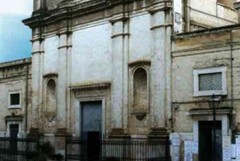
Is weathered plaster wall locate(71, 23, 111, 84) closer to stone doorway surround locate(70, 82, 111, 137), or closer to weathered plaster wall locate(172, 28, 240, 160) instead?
stone doorway surround locate(70, 82, 111, 137)

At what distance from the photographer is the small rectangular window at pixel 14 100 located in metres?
31.5

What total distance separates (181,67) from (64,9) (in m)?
9.16

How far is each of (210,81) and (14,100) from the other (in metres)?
15.8

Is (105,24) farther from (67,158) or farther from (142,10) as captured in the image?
(67,158)

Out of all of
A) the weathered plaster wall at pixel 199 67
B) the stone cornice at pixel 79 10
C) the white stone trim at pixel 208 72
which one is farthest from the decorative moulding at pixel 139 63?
the white stone trim at pixel 208 72

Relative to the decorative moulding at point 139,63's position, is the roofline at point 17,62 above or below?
above

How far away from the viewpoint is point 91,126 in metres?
26.2

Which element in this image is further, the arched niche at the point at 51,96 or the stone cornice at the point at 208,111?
the arched niche at the point at 51,96

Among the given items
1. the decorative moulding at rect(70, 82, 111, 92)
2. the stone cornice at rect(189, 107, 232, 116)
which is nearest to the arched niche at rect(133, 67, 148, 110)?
the decorative moulding at rect(70, 82, 111, 92)

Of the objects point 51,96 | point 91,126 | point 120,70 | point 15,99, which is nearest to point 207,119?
point 120,70

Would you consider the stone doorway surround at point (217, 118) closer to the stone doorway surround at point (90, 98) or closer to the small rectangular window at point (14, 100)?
the stone doorway surround at point (90, 98)

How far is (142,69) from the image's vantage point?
23.4m

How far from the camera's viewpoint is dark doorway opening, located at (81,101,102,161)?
25.3m

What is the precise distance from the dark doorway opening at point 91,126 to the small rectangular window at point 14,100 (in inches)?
257
